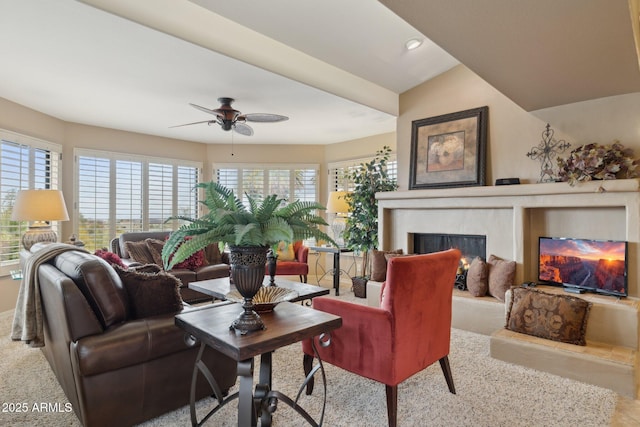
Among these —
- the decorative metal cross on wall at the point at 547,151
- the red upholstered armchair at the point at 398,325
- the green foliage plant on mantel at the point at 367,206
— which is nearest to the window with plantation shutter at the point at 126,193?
the green foliage plant on mantel at the point at 367,206

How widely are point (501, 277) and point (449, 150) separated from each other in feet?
5.45

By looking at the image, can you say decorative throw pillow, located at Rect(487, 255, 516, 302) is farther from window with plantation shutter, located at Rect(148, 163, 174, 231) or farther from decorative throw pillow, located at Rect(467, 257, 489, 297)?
window with plantation shutter, located at Rect(148, 163, 174, 231)

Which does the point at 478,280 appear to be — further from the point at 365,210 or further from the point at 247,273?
the point at 247,273

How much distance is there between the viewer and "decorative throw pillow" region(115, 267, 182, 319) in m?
2.21

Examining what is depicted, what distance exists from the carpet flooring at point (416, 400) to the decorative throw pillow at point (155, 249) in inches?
77.1

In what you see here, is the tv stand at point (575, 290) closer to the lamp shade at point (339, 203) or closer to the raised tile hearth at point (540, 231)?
the raised tile hearth at point (540, 231)

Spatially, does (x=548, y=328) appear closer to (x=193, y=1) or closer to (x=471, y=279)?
(x=471, y=279)

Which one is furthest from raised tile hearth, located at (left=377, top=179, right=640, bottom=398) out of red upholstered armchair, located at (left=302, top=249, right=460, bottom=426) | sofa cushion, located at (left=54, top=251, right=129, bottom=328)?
sofa cushion, located at (left=54, top=251, right=129, bottom=328)

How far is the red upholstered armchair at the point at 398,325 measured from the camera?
2070mm

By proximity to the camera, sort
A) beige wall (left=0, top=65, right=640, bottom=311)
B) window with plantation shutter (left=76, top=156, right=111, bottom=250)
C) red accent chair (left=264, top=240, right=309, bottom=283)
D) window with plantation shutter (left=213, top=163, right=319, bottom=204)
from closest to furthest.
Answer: beige wall (left=0, top=65, right=640, bottom=311) → window with plantation shutter (left=76, top=156, right=111, bottom=250) → red accent chair (left=264, top=240, right=309, bottom=283) → window with plantation shutter (left=213, top=163, right=319, bottom=204)

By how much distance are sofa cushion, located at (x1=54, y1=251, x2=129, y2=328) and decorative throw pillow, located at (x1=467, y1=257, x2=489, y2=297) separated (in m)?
3.34

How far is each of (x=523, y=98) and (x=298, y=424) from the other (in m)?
3.45

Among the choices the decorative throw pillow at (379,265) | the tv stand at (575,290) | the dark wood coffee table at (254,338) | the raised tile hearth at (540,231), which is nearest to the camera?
the dark wood coffee table at (254,338)

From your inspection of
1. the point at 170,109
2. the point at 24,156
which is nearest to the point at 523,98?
the point at 170,109
